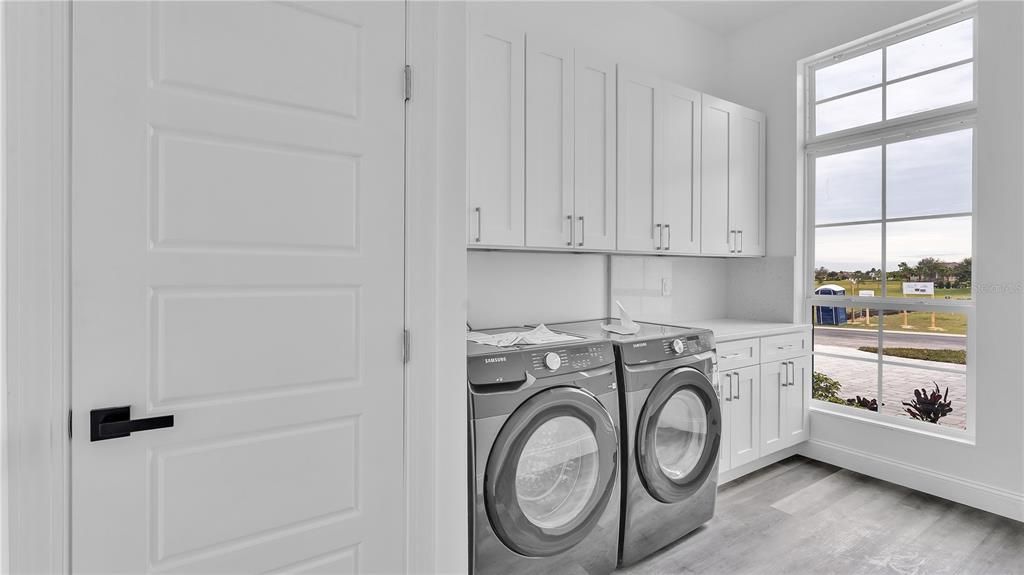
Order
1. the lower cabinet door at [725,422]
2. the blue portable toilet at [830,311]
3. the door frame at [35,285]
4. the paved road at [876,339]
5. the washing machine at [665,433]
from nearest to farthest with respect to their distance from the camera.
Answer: the door frame at [35,285], the washing machine at [665,433], the lower cabinet door at [725,422], the paved road at [876,339], the blue portable toilet at [830,311]

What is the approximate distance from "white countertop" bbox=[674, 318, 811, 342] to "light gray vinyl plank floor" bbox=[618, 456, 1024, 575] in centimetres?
90

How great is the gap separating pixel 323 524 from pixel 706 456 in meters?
1.80

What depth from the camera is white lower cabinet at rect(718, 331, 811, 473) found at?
2748 millimetres

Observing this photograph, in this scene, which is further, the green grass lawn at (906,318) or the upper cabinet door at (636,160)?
the green grass lawn at (906,318)

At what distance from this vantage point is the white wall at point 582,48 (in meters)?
2.60

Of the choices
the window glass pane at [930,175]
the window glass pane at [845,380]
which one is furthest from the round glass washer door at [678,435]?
the window glass pane at [930,175]

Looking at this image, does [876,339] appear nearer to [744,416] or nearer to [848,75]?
[744,416]

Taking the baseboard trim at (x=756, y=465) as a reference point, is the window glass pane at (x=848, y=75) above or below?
above

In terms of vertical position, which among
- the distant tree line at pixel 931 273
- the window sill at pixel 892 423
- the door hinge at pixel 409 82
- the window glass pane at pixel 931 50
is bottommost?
the window sill at pixel 892 423

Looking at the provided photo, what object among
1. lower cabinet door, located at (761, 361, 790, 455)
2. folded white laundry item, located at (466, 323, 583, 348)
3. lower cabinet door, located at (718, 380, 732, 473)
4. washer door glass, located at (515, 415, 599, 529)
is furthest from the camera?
lower cabinet door, located at (761, 361, 790, 455)

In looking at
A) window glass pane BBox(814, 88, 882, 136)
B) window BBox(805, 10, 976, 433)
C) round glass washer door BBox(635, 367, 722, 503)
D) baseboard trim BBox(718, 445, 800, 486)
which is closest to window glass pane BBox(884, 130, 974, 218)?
window BBox(805, 10, 976, 433)

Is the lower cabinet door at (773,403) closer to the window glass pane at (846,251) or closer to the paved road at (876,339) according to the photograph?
the paved road at (876,339)

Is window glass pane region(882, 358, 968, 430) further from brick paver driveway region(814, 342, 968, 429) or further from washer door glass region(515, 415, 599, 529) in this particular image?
washer door glass region(515, 415, 599, 529)

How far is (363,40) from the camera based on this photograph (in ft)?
4.54
